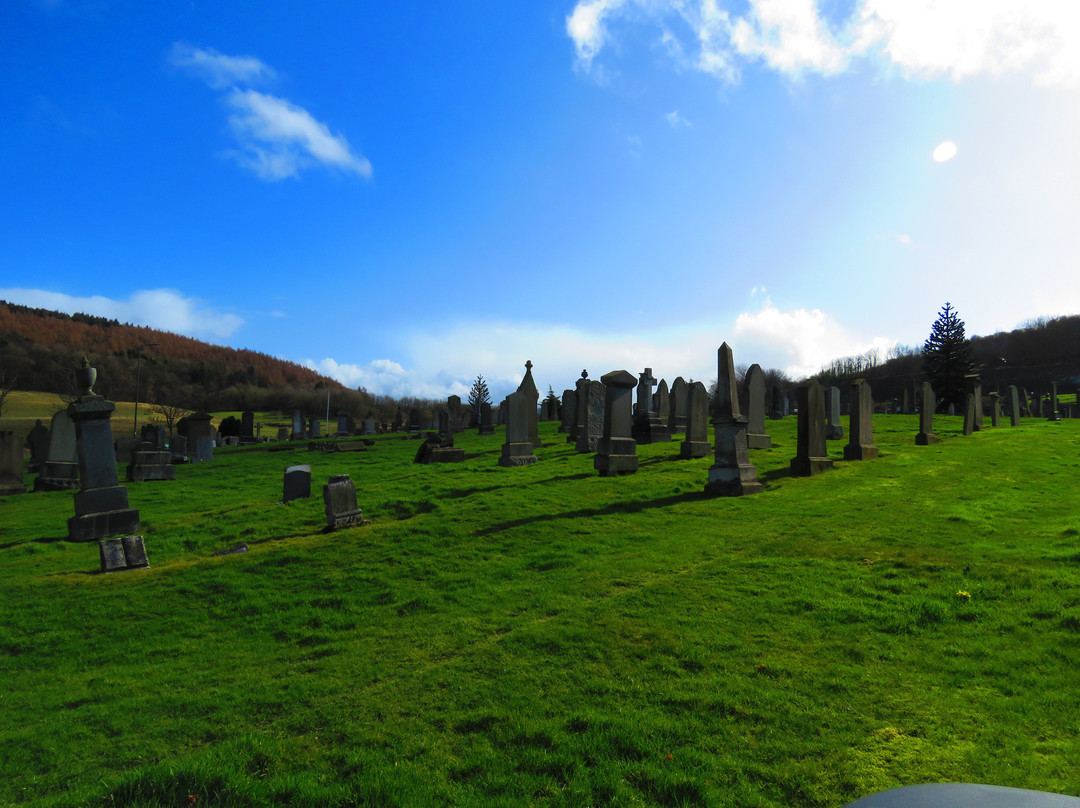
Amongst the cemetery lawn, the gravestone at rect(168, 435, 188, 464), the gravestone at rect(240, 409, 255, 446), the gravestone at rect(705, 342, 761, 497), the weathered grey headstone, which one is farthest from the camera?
the gravestone at rect(240, 409, 255, 446)

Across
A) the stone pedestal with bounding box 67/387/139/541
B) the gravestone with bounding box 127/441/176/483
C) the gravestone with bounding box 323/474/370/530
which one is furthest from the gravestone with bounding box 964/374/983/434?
the gravestone with bounding box 127/441/176/483

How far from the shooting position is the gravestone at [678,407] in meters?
23.7

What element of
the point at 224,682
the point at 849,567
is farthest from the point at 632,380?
the point at 224,682

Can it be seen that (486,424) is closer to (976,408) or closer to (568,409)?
(568,409)

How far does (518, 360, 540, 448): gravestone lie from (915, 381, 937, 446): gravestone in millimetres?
13636

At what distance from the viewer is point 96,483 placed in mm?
12727

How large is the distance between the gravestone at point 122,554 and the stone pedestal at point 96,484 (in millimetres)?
3581

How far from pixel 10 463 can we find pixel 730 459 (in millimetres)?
22348

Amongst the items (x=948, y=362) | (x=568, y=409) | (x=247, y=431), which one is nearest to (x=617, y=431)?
(x=568, y=409)

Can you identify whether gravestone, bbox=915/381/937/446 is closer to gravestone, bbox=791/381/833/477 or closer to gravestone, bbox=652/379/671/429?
gravestone, bbox=791/381/833/477

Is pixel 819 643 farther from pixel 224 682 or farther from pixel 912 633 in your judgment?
pixel 224 682

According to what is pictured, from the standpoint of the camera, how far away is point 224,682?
18.0 ft

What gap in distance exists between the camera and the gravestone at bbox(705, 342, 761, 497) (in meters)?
13.0

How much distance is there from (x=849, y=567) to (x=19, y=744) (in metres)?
8.60
